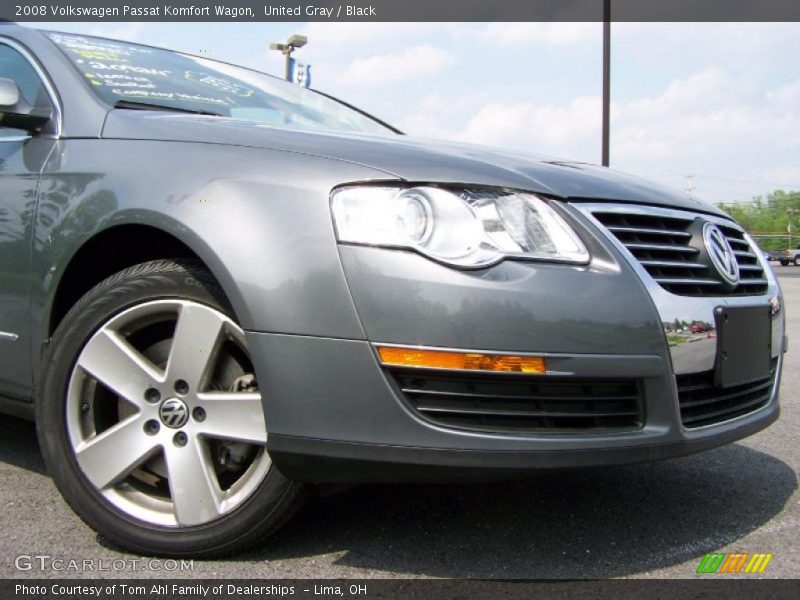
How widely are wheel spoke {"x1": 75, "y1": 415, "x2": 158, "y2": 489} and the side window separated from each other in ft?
3.87

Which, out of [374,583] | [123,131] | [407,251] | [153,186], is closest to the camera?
[407,251]

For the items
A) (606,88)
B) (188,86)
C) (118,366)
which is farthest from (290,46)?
(118,366)

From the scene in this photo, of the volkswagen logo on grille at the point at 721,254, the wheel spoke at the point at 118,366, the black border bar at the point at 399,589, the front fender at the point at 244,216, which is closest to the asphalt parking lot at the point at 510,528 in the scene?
the black border bar at the point at 399,589

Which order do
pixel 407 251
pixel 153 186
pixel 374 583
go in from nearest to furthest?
1. pixel 407 251
2. pixel 374 583
3. pixel 153 186

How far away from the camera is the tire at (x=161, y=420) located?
2.14 m

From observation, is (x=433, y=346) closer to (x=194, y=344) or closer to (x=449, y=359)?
(x=449, y=359)

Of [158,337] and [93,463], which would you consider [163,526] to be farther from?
[158,337]

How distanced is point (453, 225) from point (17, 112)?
5.16 ft

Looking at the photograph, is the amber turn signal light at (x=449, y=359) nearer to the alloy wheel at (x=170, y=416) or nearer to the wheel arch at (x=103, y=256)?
the alloy wheel at (x=170, y=416)

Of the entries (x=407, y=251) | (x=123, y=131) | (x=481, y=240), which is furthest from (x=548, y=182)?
(x=123, y=131)

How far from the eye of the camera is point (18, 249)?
259 cm

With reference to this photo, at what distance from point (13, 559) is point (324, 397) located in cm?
101

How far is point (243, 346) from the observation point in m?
2.15

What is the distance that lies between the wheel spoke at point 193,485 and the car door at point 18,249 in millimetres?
741
